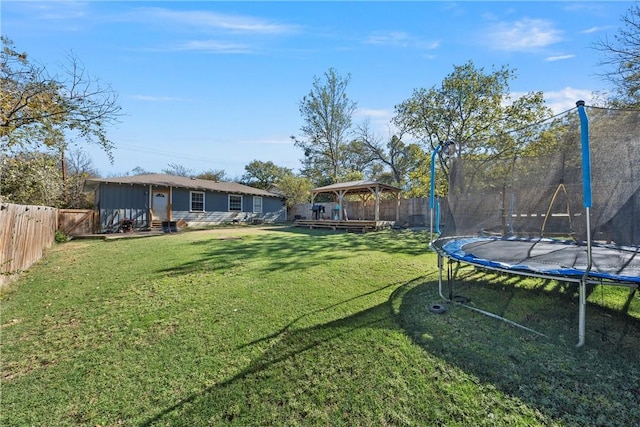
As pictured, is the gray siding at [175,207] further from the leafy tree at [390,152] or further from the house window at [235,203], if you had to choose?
the leafy tree at [390,152]

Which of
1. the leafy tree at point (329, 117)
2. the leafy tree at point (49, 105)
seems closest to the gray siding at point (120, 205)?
the leafy tree at point (49, 105)

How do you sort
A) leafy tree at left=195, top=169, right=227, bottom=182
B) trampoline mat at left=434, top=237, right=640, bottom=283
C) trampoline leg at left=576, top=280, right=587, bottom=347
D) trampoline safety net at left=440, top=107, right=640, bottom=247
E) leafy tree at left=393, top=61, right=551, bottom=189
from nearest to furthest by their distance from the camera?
trampoline leg at left=576, top=280, right=587, bottom=347 → trampoline mat at left=434, top=237, right=640, bottom=283 → trampoline safety net at left=440, top=107, right=640, bottom=247 → leafy tree at left=393, top=61, right=551, bottom=189 → leafy tree at left=195, top=169, right=227, bottom=182

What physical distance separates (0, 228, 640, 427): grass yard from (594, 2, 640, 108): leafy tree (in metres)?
6.12

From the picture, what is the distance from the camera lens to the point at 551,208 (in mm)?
3609

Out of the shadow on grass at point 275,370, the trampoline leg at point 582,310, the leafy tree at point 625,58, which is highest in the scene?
the leafy tree at point 625,58

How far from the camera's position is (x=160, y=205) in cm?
1359

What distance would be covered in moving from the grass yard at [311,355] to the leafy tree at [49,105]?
11.3 ft

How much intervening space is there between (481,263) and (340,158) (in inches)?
890

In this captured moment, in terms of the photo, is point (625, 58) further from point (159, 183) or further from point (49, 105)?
point (159, 183)

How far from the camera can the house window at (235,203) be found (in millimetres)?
16530

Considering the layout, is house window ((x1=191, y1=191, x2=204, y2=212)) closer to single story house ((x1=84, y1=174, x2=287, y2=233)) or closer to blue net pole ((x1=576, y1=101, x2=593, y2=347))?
single story house ((x1=84, y1=174, x2=287, y2=233))

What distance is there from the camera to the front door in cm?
1336

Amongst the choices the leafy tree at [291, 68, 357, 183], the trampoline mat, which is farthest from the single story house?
the trampoline mat

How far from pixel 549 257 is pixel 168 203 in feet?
49.5
